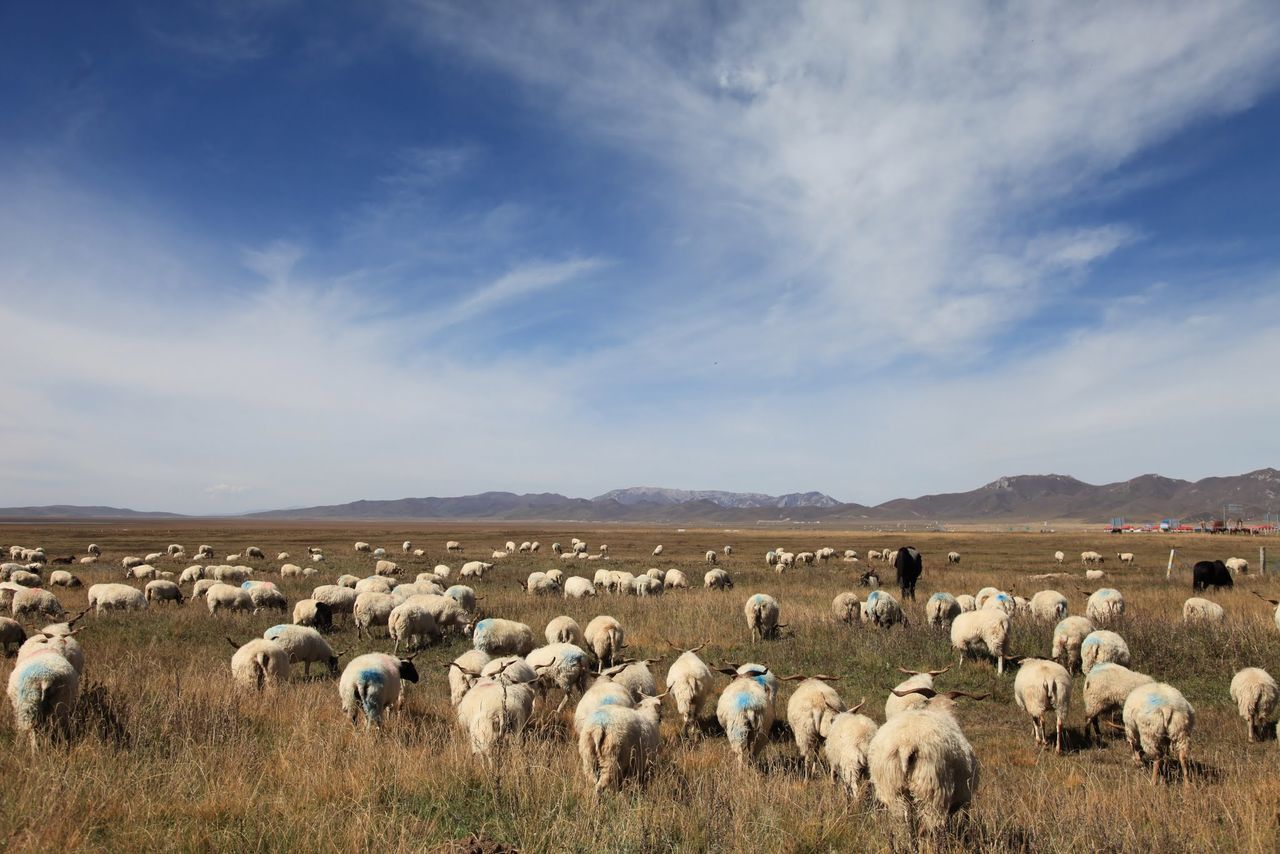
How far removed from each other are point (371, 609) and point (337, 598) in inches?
121

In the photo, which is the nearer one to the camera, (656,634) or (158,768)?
(158,768)

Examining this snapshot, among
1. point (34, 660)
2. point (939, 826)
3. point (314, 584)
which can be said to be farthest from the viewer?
point (314, 584)

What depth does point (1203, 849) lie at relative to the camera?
210 inches

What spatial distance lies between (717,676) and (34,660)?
390 inches

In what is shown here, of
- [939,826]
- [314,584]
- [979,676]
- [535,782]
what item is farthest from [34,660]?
[314,584]

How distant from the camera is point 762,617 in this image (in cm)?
1605

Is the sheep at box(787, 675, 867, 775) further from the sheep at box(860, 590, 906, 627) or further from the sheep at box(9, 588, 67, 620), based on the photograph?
the sheep at box(9, 588, 67, 620)

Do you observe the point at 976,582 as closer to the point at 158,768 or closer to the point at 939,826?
the point at 939,826

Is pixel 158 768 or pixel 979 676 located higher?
pixel 158 768

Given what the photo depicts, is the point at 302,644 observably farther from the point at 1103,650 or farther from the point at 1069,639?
the point at 1069,639

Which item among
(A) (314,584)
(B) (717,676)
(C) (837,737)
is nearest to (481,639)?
(B) (717,676)

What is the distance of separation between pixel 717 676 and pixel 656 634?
12.8 feet

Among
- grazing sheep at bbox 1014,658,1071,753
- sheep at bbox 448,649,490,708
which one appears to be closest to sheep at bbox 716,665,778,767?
grazing sheep at bbox 1014,658,1071,753

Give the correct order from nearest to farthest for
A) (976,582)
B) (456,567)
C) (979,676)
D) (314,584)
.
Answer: (979,676), (314,584), (976,582), (456,567)
